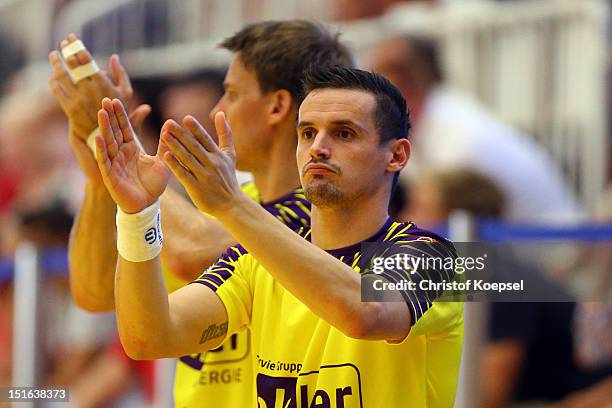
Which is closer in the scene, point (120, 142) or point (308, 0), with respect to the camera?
point (120, 142)

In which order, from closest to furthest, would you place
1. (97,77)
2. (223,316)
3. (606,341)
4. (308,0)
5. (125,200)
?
(125,200) → (223,316) → (97,77) → (606,341) → (308,0)

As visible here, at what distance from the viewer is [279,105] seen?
4.33 meters

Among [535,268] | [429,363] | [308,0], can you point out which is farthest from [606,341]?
[308,0]

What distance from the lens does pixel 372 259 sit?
3.44 m

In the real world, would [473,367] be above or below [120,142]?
below

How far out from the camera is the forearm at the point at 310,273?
10.3ft

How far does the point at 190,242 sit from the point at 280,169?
432 millimetres

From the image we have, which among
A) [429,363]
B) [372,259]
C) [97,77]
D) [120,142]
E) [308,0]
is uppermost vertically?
[308,0]

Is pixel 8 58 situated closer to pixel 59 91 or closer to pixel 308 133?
pixel 59 91

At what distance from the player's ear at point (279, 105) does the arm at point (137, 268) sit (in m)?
0.95

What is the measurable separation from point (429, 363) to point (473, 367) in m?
2.02

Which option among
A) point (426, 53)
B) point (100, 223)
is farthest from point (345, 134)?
point (426, 53)

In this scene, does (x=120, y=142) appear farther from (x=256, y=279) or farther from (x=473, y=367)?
(x=473, y=367)

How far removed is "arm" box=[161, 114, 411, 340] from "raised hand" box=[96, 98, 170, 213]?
8.3 inches
